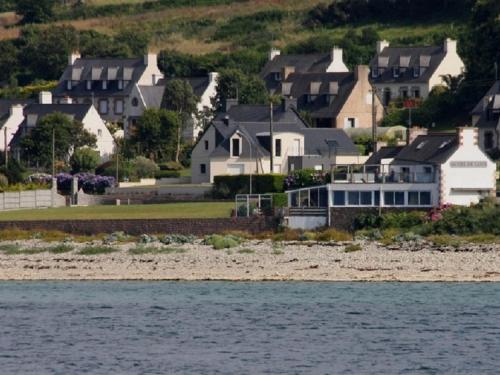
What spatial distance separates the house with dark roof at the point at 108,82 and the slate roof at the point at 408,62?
14963 millimetres

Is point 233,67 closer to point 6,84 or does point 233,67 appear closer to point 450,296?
point 6,84

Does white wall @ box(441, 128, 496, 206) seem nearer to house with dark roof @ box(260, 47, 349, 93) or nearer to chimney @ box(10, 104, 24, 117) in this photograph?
chimney @ box(10, 104, 24, 117)

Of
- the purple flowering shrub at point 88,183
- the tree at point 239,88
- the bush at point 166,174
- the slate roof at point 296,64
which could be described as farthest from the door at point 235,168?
the slate roof at point 296,64

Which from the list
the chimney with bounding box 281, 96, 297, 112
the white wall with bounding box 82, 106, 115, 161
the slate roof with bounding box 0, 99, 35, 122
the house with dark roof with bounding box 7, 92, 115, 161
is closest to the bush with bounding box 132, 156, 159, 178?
the house with dark roof with bounding box 7, 92, 115, 161

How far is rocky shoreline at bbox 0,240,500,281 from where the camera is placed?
63.5 metres

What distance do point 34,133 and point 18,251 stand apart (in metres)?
41.2

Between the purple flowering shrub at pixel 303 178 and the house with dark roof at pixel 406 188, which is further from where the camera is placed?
the purple flowering shrub at pixel 303 178

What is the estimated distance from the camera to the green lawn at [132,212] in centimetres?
7925

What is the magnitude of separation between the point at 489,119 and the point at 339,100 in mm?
18245

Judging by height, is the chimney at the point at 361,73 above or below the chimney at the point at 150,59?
below

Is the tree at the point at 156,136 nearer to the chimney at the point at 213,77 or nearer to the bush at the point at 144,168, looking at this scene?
the bush at the point at 144,168

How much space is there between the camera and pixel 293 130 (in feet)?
333

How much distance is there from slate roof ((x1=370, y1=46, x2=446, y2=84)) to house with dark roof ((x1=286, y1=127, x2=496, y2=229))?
4289 cm

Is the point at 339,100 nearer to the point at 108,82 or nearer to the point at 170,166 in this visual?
the point at 170,166
